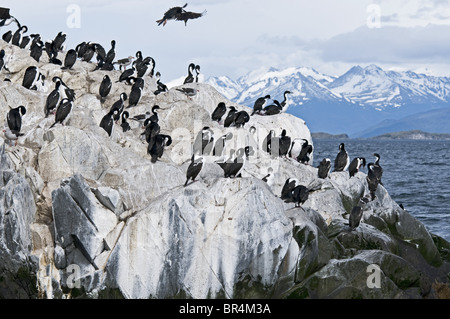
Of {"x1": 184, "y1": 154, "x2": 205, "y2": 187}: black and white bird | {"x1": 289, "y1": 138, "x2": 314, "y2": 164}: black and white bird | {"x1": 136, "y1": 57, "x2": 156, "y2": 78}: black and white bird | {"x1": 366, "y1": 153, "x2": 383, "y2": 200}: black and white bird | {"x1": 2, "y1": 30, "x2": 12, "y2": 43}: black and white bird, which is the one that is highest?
{"x1": 2, "y1": 30, "x2": 12, "y2": 43}: black and white bird

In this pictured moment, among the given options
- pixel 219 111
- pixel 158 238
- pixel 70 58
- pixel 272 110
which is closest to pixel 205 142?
pixel 219 111

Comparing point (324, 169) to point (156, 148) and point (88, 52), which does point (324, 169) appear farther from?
point (88, 52)

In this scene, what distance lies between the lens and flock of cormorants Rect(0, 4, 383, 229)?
20969 millimetres

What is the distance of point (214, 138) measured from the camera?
25219 mm

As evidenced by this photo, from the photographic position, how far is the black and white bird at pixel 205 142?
2372 centimetres

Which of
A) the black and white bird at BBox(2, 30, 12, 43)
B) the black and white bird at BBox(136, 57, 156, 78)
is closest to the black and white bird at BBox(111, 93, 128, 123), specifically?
the black and white bird at BBox(136, 57, 156, 78)

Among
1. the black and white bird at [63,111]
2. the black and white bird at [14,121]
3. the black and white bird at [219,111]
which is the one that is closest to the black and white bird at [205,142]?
the black and white bird at [219,111]

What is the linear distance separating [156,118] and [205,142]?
2.22 metres

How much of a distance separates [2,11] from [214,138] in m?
13.3

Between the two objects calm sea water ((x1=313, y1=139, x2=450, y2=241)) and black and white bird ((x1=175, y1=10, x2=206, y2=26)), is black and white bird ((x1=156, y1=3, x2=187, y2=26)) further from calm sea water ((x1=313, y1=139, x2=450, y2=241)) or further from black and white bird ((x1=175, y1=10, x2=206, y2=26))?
calm sea water ((x1=313, y1=139, x2=450, y2=241))

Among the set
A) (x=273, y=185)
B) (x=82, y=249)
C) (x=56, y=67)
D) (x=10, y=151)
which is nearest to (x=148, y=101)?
(x=56, y=67)
